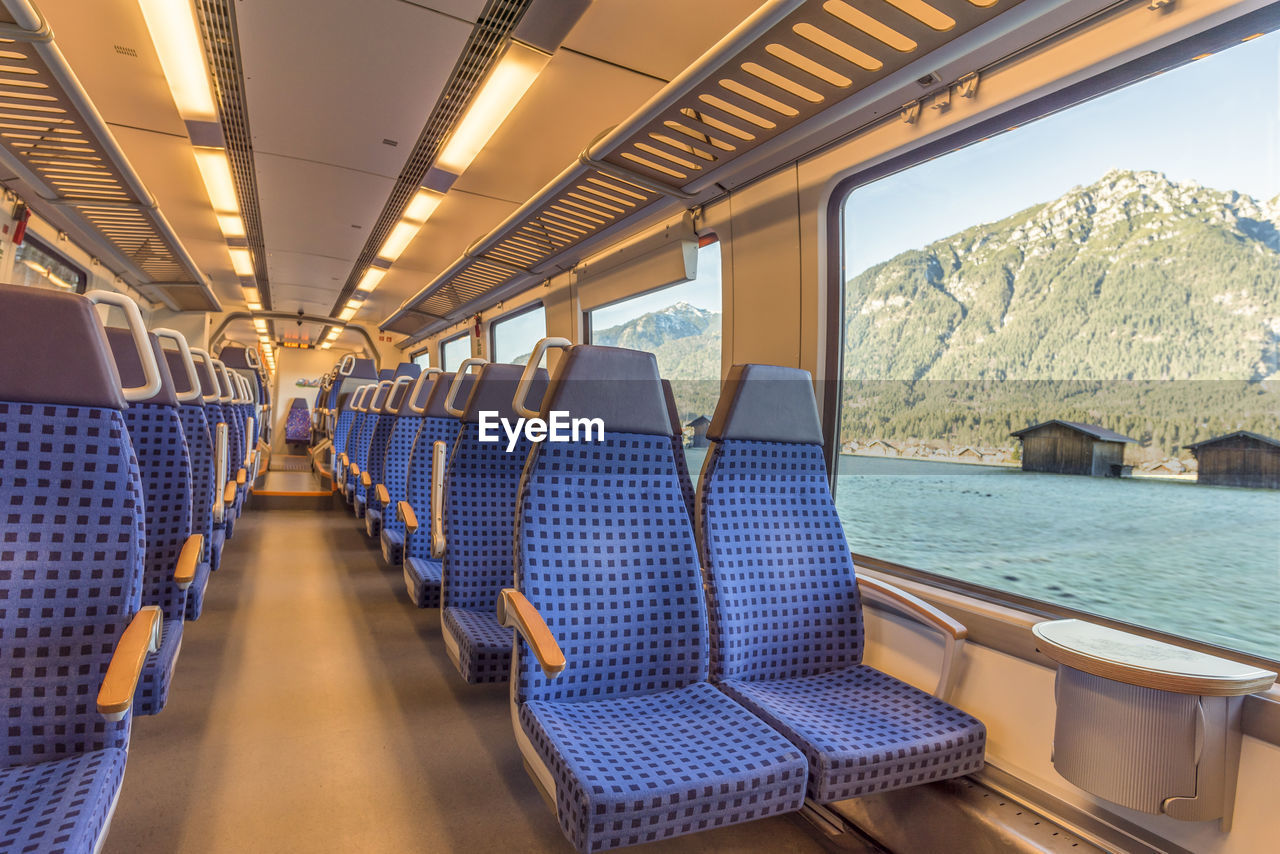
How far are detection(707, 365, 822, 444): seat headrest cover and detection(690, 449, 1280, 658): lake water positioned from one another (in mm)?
785

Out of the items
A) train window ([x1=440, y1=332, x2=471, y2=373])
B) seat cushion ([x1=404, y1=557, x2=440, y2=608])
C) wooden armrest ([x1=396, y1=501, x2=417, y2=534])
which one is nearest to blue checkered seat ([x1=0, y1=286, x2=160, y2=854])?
seat cushion ([x1=404, y1=557, x2=440, y2=608])

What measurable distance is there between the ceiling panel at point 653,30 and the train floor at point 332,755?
285 cm

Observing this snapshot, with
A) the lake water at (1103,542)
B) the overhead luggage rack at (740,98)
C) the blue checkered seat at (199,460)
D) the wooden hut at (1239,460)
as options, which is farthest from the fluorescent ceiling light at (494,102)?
the wooden hut at (1239,460)

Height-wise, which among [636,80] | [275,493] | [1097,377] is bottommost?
[275,493]

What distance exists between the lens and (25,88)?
118 inches

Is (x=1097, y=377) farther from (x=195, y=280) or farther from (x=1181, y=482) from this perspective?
(x=195, y=280)

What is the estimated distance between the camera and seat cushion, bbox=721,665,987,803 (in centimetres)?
168

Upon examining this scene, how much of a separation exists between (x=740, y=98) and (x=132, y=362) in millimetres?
2430

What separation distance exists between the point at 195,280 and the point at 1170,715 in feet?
31.3

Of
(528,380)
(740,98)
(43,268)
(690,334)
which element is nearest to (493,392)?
(528,380)

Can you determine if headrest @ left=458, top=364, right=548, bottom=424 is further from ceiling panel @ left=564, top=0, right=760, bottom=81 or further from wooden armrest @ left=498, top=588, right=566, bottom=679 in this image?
ceiling panel @ left=564, top=0, right=760, bottom=81

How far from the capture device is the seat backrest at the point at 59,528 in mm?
1430

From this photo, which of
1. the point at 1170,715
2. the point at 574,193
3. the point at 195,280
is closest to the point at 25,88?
the point at 574,193

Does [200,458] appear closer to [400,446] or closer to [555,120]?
[400,446]
